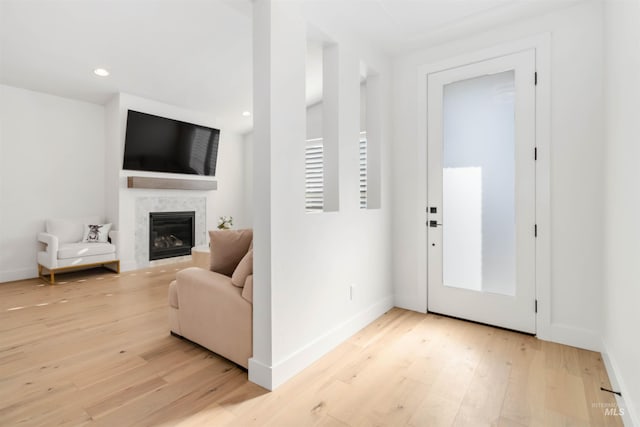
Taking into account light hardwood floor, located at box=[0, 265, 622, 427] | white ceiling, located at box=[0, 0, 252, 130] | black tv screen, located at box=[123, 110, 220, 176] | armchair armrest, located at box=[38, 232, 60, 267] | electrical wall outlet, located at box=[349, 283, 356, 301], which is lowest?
light hardwood floor, located at box=[0, 265, 622, 427]

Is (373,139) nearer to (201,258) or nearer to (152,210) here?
(201,258)

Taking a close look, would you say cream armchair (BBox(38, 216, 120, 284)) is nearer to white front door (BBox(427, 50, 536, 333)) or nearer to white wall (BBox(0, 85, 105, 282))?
white wall (BBox(0, 85, 105, 282))

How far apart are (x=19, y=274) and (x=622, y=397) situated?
6586 mm

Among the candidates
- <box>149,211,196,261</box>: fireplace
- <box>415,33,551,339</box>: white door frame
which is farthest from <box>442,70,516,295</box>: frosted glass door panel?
<box>149,211,196,261</box>: fireplace

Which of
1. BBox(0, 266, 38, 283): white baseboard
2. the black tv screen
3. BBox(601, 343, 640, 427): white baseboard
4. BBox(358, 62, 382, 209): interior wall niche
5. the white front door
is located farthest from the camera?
the black tv screen

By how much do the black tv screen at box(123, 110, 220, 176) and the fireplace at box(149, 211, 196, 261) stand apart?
81cm

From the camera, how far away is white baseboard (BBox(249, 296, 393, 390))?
6.33 ft

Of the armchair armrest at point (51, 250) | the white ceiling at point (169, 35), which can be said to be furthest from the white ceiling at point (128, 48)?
the armchair armrest at point (51, 250)

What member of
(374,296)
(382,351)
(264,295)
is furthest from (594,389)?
(264,295)

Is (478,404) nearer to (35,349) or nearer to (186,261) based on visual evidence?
(35,349)

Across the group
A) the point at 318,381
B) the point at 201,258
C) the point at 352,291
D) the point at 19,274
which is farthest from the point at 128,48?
the point at 318,381

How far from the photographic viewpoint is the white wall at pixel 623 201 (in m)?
1.49

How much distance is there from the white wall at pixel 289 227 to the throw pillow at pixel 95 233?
163 inches

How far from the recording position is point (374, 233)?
3072 millimetres
